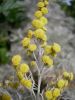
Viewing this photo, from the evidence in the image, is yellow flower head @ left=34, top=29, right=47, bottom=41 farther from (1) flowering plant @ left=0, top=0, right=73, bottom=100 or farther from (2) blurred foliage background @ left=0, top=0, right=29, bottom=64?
(2) blurred foliage background @ left=0, top=0, right=29, bottom=64

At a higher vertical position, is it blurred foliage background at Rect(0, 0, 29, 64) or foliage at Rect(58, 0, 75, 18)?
blurred foliage background at Rect(0, 0, 29, 64)

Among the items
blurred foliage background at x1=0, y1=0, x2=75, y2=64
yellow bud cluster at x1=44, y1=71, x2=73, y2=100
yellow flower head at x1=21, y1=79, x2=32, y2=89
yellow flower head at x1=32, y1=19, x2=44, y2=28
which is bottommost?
blurred foliage background at x1=0, y1=0, x2=75, y2=64

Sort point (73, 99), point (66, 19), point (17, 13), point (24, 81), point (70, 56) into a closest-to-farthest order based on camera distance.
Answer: point (24, 81) < point (73, 99) < point (70, 56) < point (17, 13) < point (66, 19)

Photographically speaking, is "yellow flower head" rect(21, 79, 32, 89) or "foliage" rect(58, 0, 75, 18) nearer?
"yellow flower head" rect(21, 79, 32, 89)

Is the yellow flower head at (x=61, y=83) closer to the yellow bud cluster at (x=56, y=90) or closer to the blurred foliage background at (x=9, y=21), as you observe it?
the yellow bud cluster at (x=56, y=90)

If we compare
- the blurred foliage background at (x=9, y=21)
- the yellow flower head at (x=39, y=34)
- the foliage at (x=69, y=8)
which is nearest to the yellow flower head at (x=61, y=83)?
the yellow flower head at (x=39, y=34)

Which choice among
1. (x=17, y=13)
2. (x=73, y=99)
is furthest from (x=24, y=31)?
(x=73, y=99)

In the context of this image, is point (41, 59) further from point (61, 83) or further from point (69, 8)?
point (69, 8)

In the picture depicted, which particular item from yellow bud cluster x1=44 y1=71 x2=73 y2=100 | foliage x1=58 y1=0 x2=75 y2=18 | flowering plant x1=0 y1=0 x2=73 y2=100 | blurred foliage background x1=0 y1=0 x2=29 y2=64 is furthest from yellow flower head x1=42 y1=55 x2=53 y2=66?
foliage x1=58 y1=0 x2=75 y2=18

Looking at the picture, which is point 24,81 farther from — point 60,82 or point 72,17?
point 72,17

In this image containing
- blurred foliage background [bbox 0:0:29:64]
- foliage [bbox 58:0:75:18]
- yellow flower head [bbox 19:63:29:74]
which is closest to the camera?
yellow flower head [bbox 19:63:29:74]

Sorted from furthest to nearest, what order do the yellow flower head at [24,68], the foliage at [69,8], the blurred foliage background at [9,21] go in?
1. the foliage at [69,8]
2. the blurred foliage background at [9,21]
3. the yellow flower head at [24,68]
